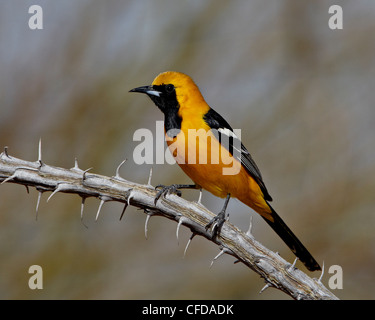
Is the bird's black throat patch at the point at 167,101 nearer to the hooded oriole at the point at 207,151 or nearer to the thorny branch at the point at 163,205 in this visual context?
the hooded oriole at the point at 207,151

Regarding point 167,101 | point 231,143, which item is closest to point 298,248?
point 231,143

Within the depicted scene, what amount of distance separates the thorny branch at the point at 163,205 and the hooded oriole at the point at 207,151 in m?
1.14

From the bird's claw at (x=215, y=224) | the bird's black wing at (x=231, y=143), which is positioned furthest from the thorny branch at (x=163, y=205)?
the bird's black wing at (x=231, y=143)

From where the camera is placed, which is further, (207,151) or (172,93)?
(172,93)

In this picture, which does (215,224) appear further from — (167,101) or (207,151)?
(167,101)

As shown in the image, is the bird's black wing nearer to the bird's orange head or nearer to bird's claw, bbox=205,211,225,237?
the bird's orange head

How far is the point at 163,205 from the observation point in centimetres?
400

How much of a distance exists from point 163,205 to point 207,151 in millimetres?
1396

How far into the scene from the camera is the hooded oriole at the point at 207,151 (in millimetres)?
5281

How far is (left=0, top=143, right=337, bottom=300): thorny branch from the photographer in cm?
376

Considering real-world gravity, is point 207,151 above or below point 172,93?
below

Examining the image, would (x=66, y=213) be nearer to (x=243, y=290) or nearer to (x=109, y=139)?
(x=109, y=139)

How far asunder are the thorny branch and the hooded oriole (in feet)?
3.75

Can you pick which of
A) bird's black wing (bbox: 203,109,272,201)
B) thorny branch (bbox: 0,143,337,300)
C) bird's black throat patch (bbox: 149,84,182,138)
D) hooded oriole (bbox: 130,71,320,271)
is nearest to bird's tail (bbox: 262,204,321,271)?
hooded oriole (bbox: 130,71,320,271)
